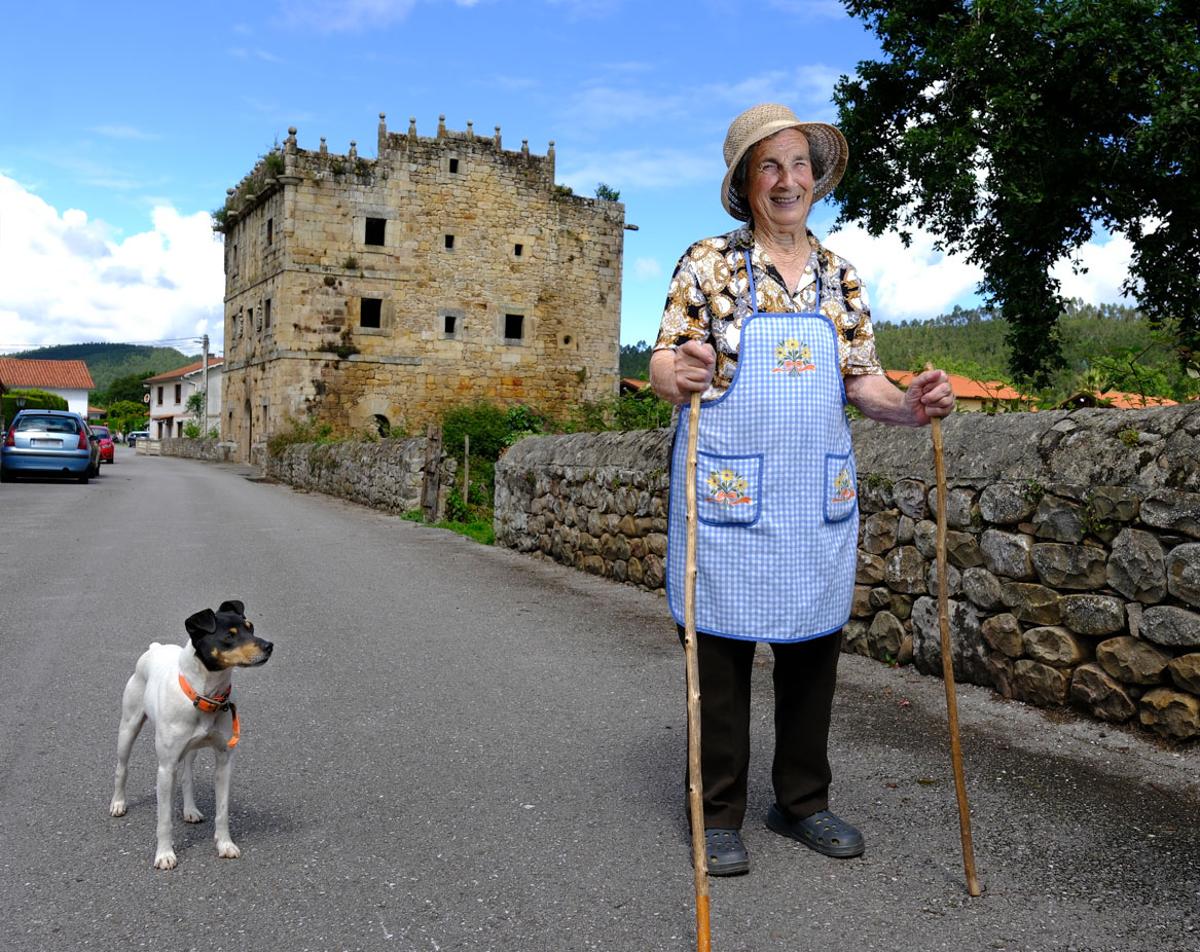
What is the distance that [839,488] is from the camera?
3131 mm

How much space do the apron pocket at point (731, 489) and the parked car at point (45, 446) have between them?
21919mm

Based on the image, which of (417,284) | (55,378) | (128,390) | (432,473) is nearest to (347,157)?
(417,284)

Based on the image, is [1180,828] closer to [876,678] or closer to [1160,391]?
[876,678]

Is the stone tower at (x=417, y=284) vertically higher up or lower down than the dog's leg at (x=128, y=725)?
higher up

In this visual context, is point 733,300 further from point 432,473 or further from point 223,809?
point 432,473

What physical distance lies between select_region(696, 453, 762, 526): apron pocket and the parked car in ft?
71.9

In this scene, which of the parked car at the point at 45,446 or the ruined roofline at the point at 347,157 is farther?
the ruined roofline at the point at 347,157

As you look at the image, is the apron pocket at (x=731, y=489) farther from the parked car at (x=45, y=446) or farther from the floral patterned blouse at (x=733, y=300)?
the parked car at (x=45, y=446)

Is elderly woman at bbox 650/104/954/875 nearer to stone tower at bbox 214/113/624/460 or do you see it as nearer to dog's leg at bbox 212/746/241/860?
dog's leg at bbox 212/746/241/860

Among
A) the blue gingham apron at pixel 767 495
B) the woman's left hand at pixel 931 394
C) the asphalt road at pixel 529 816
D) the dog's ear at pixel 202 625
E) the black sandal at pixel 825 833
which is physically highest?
the woman's left hand at pixel 931 394

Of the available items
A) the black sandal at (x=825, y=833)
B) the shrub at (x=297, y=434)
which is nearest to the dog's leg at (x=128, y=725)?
the black sandal at (x=825, y=833)

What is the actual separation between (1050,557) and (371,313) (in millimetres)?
32368

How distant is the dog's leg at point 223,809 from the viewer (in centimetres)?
301

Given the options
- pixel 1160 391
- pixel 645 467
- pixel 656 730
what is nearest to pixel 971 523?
pixel 1160 391
